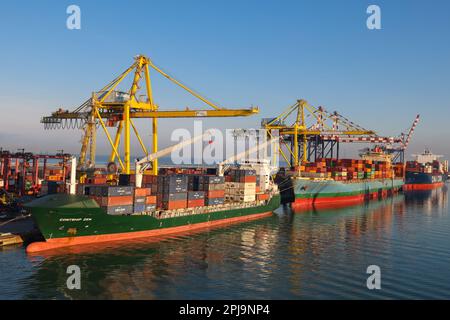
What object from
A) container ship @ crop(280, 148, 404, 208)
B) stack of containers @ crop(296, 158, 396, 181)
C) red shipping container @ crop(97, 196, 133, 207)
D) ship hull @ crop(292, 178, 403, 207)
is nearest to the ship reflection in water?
red shipping container @ crop(97, 196, 133, 207)

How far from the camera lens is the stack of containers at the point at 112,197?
124 ft

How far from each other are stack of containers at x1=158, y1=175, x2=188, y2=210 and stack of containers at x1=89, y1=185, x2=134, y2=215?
538 centimetres

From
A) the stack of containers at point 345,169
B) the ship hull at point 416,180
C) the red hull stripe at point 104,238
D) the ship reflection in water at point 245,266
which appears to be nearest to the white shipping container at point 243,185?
the red hull stripe at point 104,238

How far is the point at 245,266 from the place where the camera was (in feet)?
103

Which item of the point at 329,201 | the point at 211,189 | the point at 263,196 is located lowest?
the point at 329,201

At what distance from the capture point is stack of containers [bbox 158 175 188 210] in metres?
44.3

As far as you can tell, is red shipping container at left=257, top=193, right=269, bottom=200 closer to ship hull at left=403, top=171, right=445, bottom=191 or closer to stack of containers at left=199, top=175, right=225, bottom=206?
stack of containers at left=199, top=175, right=225, bottom=206

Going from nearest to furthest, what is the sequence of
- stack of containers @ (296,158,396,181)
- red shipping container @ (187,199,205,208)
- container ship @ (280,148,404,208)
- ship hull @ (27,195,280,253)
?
ship hull @ (27,195,280,253) → red shipping container @ (187,199,205,208) → container ship @ (280,148,404,208) → stack of containers @ (296,158,396,181)

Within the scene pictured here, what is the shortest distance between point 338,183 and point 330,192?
3213mm

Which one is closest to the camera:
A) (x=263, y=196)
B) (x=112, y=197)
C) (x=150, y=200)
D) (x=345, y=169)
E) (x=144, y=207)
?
(x=112, y=197)

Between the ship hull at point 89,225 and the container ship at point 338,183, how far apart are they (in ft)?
117

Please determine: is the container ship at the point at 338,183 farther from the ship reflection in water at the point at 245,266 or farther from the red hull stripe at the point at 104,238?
the red hull stripe at the point at 104,238

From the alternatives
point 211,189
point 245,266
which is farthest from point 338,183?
point 245,266

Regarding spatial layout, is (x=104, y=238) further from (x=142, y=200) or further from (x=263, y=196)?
(x=263, y=196)
